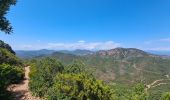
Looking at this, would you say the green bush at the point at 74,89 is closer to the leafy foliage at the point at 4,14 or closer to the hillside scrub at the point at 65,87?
the hillside scrub at the point at 65,87

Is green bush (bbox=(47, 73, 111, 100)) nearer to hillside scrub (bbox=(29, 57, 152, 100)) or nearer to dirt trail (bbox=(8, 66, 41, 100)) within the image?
hillside scrub (bbox=(29, 57, 152, 100))

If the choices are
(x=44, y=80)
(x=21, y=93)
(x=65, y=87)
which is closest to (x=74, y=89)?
(x=65, y=87)

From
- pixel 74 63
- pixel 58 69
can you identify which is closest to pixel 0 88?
pixel 58 69

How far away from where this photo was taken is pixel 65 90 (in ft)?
80.6

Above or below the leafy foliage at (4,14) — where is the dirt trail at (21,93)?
below

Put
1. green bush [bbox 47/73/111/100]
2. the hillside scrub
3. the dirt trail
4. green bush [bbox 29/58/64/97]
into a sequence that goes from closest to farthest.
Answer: green bush [bbox 47/73/111/100], the hillside scrub, the dirt trail, green bush [bbox 29/58/64/97]

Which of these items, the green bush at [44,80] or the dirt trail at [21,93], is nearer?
the dirt trail at [21,93]

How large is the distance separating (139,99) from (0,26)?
21.6m

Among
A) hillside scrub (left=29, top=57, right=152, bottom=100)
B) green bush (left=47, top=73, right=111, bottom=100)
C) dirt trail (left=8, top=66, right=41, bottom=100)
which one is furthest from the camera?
dirt trail (left=8, top=66, right=41, bottom=100)

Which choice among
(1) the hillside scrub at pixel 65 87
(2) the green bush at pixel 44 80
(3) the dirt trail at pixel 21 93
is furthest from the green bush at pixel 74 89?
(3) the dirt trail at pixel 21 93

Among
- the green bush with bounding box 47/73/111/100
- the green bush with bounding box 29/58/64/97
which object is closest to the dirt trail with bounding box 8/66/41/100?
the green bush with bounding box 29/58/64/97

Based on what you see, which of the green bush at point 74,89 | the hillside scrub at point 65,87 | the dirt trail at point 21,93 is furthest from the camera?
the dirt trail at point 21,93

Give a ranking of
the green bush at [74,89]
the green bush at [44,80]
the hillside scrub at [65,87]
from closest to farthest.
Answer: the green bush at [74,89]
the hillside scrub at [65,87]
the green bush at [44,80]

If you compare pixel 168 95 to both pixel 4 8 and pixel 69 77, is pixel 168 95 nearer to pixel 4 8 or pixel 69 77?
pixel 69 77
